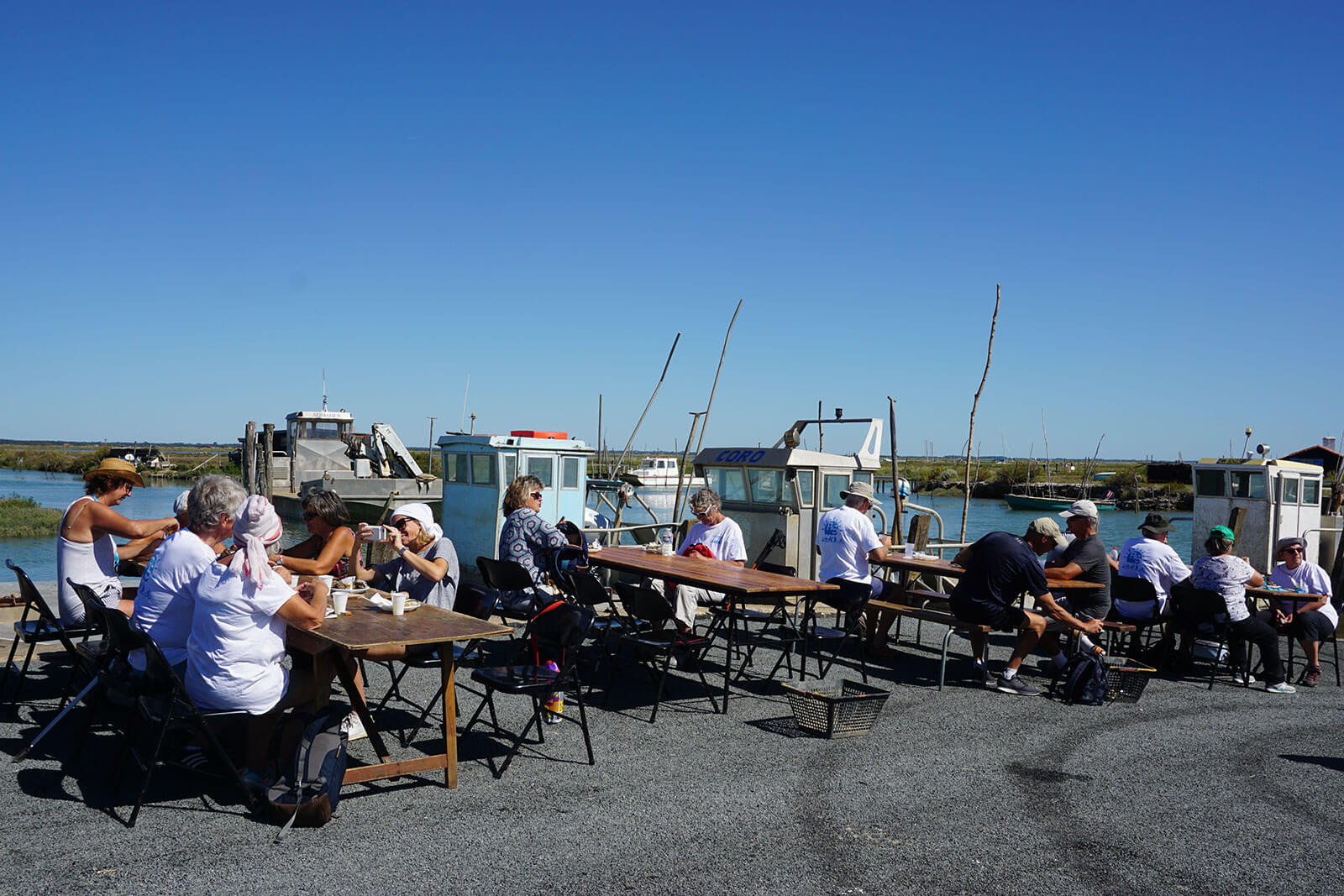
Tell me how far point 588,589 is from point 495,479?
6.81 meters

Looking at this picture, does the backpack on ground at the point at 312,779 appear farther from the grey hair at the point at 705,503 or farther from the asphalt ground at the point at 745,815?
the grey hair at the point at 705,503

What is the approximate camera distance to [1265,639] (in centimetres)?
764

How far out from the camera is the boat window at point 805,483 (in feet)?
37.8

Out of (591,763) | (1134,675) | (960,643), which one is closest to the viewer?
(591,763)

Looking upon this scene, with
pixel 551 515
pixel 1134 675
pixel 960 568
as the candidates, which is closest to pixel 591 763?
pixel 960 568

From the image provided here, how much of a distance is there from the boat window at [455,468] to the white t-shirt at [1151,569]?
8461mm

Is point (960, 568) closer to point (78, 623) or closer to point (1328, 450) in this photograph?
point (78, 623)

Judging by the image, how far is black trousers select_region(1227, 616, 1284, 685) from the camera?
7.60 meters

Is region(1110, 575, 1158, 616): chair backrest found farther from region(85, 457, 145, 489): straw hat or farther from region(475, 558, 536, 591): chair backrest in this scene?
region(85, 457, 145, 489): straw hat

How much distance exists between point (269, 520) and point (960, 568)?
526cm

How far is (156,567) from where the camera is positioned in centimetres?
452

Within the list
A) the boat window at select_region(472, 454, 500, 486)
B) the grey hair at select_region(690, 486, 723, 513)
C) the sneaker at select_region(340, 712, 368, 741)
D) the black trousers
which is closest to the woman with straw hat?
the sneaker at select_region(340, 712, 368, 741)

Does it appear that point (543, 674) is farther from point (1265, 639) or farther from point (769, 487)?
point (769, 487)

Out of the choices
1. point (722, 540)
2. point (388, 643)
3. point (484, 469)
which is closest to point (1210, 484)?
point (722, 540)
